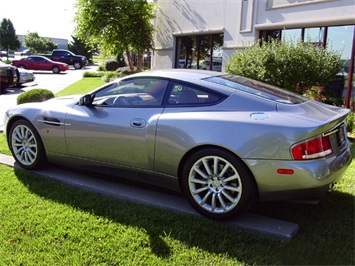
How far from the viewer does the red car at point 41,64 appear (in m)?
29.5

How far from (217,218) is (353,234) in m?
1.19

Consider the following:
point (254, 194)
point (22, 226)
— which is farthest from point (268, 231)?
point (22, 226)

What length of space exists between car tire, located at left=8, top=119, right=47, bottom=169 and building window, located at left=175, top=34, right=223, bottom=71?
9.93 m

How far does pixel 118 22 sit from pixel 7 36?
124 ft

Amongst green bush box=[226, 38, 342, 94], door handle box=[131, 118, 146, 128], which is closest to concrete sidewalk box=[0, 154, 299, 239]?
door handle box=[131, 118, 146, 128]

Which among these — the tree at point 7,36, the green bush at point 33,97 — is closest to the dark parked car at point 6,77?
the green bush at point 33,97

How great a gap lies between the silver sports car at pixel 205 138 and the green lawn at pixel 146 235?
329mm

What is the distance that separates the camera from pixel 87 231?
121 inches

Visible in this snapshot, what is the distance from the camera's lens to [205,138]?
3213 millimetres

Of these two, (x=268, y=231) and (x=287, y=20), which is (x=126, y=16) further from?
(x=268, y=231)

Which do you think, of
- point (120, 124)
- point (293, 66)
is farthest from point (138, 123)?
point (293, 66)

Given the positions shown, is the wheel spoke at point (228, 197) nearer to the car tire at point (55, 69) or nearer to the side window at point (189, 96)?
the side window at point (189, 96)

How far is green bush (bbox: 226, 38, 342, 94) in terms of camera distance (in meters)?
7.71

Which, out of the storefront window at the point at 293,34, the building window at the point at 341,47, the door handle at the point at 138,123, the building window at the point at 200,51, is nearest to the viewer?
the door handle at the point at 138,123
